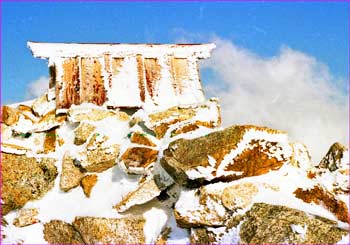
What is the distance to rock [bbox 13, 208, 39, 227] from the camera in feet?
37.4

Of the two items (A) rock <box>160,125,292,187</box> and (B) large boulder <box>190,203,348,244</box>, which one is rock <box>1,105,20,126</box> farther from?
(B) large boulder <box>190,203,348,244</box>

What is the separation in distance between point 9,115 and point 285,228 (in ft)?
29.5

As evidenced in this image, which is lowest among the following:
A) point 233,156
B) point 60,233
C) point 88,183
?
point 60,233

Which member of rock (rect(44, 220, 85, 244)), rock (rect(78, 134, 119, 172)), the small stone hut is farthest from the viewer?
the small stone hut

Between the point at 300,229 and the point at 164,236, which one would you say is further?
the point at 164,236

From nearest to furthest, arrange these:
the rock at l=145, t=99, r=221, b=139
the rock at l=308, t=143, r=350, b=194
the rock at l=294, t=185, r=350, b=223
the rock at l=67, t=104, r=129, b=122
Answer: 1. the rock at l=294, t=185, r=350, b=223
2. the rock at l=308, t=143, r=350, b=194
3. the rock at l=145, t=99, r=221, b=139
4. the rock at l=67, t=104, r=129, b=122

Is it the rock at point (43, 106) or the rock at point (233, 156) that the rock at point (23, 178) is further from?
the rock at point (233, 156)

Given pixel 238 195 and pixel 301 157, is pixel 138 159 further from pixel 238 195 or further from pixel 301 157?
pixel 301 157

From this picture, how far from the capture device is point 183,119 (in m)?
12.1

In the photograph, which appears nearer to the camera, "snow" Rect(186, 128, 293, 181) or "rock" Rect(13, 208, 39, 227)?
"snow" Rect(186, 128, 293, 181)

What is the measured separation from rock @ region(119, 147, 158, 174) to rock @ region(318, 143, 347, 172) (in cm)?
348

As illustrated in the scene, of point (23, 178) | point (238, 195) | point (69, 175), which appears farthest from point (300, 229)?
point (23, 178)

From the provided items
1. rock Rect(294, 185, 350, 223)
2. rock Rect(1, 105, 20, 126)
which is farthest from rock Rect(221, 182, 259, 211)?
rock Rect(1, 105, 20, 126)

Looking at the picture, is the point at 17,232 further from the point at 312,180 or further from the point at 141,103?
the point at 312,180
